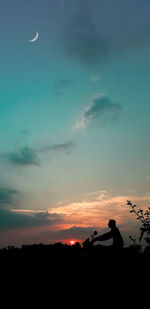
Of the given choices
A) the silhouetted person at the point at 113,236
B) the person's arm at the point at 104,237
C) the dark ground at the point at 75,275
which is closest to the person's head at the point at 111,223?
the silhouetted person at the point at 113,236

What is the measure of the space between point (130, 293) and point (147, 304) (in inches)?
19.1

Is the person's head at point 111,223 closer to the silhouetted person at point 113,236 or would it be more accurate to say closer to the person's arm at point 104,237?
the silhouetted person at point 113,236

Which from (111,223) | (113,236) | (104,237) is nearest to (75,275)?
(113,236)

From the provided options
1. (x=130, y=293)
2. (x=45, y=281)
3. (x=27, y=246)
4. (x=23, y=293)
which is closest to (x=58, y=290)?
(x=45, y=281)

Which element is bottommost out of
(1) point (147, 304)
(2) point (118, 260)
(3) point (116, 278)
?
(1) point (147, 304)

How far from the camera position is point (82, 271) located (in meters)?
6.32

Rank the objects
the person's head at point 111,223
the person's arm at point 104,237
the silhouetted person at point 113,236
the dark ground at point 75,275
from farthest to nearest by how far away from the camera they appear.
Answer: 1. the person's head at point 111,223
2. the person's arm at point 104,237
3. the silhouetted person at point 113,236
4. the dark ground at point 75,275

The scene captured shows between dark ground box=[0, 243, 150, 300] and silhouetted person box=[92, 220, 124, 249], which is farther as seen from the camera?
silhouetted person box=[92, 220, 124, 249]

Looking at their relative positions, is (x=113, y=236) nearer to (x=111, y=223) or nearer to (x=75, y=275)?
(x=111, y=223)

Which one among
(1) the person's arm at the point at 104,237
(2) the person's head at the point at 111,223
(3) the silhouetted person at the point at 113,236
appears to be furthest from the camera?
(2) the person's head at the point at 111,223

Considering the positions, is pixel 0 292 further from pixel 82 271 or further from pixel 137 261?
pixel 137 261

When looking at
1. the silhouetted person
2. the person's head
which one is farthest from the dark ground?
the person's head

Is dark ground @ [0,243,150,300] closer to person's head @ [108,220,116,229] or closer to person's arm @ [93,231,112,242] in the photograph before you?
person's arm @ [93,231,112,242]

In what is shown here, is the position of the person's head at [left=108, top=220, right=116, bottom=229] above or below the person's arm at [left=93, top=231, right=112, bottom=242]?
above
